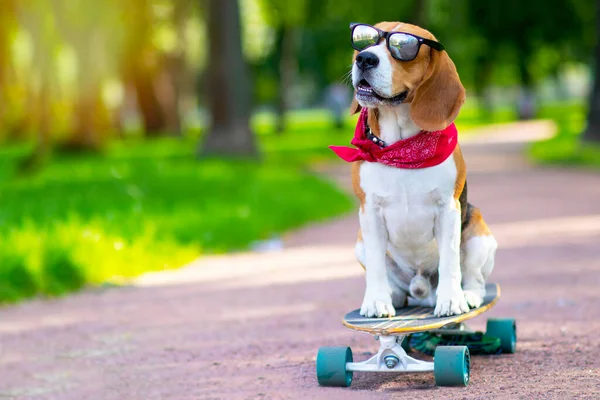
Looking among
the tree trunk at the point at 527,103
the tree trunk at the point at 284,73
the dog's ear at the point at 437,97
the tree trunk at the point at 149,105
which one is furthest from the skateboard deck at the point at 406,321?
the tree trunk at the point at 527,103

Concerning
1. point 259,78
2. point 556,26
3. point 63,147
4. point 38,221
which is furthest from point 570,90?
point 38,221

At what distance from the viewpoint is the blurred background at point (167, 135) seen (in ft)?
32.4

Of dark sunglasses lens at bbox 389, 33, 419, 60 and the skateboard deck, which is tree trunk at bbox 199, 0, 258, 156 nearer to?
the skateboard deck

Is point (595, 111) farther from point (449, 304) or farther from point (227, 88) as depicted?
point (449, 304)

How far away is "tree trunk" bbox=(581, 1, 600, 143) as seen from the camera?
2038 cm

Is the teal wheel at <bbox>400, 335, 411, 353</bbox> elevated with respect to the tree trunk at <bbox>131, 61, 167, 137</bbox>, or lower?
lower

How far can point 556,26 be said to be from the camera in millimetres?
27281

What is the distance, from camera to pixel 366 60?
466 cm

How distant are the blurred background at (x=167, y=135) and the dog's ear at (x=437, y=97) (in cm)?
71

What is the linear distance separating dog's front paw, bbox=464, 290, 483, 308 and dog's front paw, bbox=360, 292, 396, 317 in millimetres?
396

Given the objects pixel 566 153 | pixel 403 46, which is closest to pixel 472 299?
pixel 403 46

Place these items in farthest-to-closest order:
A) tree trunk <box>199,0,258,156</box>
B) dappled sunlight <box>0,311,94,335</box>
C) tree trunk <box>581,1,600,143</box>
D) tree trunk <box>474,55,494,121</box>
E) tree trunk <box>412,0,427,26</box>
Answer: tree trunk <box>474,55,494,121</box>
tree trunk <box>412,0,427,26</box>
tree trunk <box>581,1,600,143</box>
tree trunk <box>199,0,258,156</box>
dappled sunlight <box>0,311,94,335</box>

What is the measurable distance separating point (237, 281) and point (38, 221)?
3427 mm

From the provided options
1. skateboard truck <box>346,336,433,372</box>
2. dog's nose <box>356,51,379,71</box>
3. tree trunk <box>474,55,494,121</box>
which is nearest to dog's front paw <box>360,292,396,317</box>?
skateboard truck <box>346,336,433,372</box>
